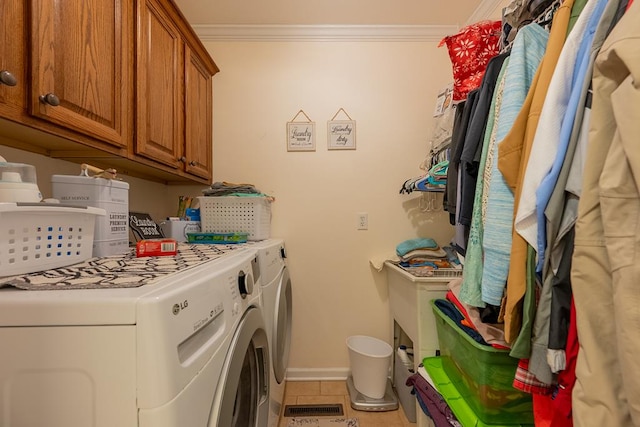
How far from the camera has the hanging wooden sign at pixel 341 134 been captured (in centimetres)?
194

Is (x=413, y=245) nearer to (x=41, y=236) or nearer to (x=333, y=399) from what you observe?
(x=333, y=399)

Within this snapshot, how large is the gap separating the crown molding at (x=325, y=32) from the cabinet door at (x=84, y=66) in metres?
0.94

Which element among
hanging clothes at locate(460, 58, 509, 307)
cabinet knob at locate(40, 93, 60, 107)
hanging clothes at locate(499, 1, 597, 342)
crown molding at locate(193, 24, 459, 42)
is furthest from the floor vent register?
crown molding at locate(193, 24, 459, 42)

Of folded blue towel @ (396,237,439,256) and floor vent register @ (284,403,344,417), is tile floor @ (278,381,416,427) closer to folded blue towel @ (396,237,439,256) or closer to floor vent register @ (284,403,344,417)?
floor vent register @ (284,403,344,417)

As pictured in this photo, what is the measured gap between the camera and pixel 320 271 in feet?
6.40

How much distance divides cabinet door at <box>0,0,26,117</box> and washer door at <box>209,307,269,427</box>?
2.60ft

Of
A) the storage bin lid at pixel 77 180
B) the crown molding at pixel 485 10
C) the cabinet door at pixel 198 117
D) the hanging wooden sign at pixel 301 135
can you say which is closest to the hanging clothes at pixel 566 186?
the storage bin lid at pixel 77 180

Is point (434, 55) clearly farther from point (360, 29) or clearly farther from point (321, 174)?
point (321, 174)

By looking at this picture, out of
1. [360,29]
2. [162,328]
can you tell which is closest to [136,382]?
[162,328]

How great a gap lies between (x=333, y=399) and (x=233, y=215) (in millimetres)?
1256

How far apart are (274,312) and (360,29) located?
1868 millimetres

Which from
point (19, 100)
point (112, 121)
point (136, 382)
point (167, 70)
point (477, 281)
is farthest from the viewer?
point (167, 70)

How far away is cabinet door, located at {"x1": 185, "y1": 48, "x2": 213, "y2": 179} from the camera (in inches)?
62.7

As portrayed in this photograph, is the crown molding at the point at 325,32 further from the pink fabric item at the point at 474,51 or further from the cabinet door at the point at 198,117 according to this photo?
the pink fabric item at the point at 474,51
